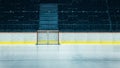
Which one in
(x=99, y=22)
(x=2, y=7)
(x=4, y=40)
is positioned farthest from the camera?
(x=2, y=7)

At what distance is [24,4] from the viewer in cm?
2498

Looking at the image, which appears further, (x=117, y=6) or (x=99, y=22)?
(x=117, y=6)

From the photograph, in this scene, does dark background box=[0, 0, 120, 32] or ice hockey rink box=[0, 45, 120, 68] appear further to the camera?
dark background box=[0, 0, 120, 32]

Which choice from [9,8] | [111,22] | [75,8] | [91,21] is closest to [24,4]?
[9,8]

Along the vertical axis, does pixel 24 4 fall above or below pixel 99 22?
above

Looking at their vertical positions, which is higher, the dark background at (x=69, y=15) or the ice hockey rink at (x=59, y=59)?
the dark background at (x=69, y=15)

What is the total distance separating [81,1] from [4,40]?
374 inches

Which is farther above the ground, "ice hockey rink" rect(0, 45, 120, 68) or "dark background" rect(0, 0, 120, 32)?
"dark background" rect(0, 0, 120, 32)

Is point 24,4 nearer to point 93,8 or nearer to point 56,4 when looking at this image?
point 56,4

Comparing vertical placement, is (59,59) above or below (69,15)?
below

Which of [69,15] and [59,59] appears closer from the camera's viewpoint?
[59,59]

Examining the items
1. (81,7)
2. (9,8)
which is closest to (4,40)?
(9,8)

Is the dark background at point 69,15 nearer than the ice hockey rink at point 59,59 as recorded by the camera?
No

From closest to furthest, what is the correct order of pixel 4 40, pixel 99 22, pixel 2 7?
pixel 4 40 < pixel 99 22 < pixel 2 7
